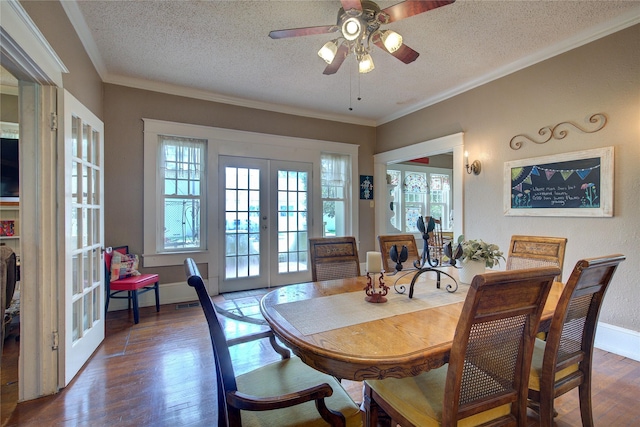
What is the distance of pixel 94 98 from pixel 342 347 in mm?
3576

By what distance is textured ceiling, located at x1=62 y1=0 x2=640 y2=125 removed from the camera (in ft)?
7.62

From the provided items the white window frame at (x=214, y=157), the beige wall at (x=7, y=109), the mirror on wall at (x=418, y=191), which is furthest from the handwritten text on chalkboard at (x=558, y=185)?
the beige wall at (x=7, y=109)

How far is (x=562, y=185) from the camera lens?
2.82m

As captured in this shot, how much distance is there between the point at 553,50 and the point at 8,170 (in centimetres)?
570

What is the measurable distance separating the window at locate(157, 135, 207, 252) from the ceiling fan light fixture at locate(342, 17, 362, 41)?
2.72 meters

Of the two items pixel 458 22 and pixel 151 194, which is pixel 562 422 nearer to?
pixel 458 22

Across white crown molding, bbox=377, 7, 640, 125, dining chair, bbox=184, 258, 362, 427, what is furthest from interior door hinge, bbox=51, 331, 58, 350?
Result: white crown molding, bbox=377, 7, 640, 125

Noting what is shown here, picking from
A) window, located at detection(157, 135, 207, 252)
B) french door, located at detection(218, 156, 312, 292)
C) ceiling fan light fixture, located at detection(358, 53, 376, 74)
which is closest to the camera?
ceiling fan light fixture, located at detection(358, 53, 376, 74)

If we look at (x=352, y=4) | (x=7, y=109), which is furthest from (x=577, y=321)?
(x=7, y=109)

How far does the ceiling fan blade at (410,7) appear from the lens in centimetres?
170

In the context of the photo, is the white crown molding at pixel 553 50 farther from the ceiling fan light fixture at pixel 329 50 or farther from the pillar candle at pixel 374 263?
the pillar candle at pixel 374 263

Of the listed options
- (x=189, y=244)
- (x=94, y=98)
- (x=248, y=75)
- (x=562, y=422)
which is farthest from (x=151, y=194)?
(x=562, y=422)

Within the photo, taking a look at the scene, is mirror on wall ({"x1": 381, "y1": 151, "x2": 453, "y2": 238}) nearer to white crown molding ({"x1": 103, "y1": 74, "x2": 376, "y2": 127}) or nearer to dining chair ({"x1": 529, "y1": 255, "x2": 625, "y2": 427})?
white crown molding ({"x1": 103, "y1": 74, "x2": 376, "y2": 127})

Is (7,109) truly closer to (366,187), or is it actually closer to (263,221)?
(263,221)
